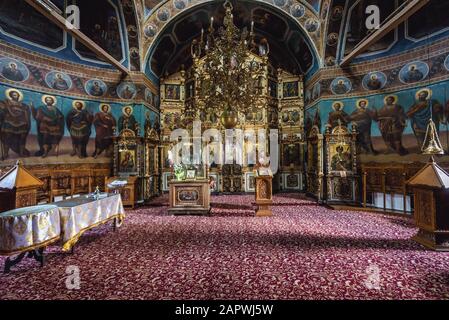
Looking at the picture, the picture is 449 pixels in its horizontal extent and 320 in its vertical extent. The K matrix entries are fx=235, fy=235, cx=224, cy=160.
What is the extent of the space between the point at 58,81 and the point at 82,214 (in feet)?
23.6

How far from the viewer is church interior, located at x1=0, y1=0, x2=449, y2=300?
345 cm

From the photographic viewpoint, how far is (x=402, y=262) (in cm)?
379

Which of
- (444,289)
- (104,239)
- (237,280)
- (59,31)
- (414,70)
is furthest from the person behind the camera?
(59,31)

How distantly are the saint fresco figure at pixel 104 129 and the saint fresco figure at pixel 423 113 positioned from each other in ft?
38.0

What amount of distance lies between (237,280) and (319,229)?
11.1 ft

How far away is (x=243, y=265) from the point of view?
3.68 meters

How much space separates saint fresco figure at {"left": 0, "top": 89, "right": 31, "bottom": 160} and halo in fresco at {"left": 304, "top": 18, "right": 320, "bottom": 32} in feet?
38.1

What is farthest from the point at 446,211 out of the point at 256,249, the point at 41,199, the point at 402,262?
the point at 41,199

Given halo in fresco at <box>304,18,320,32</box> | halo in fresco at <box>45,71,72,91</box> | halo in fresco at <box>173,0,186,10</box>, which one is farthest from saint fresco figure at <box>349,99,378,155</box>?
halo in fresco at <box>45,71,72,91</box>

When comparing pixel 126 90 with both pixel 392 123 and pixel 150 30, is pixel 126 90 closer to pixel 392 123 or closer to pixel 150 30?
pixel 150 30

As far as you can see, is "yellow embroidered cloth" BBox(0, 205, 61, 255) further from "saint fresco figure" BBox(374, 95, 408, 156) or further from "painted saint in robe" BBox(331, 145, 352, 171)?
"saint fresco figure" BBox(374, 95, 408, 156)

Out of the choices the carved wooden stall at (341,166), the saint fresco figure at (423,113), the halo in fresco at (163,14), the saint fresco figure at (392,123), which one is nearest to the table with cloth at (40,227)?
the carved wooden stall at (341,166)

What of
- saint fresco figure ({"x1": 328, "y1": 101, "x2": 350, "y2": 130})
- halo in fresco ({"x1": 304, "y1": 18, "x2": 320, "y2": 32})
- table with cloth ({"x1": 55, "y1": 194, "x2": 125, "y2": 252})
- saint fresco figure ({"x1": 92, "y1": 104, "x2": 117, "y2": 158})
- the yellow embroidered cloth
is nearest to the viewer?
the yellow embroidered cloth
